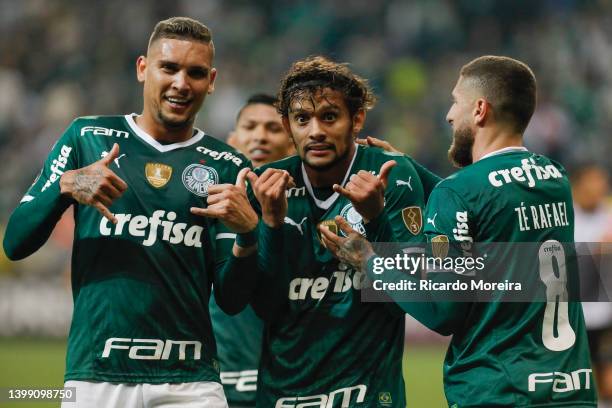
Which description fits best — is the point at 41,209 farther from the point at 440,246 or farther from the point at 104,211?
the point at 440,246

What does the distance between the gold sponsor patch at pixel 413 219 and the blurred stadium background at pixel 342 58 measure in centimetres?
898

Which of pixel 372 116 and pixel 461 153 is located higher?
pixel 372 116

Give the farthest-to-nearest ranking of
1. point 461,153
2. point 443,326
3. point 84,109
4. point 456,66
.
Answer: point 456,66 < point 84,109 < point 461,153 < point 443,326

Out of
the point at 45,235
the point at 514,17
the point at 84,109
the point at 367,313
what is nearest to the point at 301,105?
the point at 367,313

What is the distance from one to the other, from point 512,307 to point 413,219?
83cm

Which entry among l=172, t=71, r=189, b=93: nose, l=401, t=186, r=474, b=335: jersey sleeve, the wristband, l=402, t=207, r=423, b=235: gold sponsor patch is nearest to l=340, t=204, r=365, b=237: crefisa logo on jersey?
l=402, t=207, r=423, b=235: gold sponsor patch

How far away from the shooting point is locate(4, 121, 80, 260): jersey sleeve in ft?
13.8

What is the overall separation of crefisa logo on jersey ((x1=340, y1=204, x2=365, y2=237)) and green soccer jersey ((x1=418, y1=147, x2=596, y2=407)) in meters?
0.55

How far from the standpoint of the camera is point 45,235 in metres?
4.31

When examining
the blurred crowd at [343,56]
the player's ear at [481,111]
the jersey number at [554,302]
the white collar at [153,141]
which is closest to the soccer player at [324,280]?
the white collar at [153,141]

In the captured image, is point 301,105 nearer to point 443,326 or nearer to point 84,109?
point 443,326

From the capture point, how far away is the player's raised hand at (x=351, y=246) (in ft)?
14.0

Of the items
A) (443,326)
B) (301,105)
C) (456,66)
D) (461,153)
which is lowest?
(443,326)

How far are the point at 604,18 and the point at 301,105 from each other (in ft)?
46.3
